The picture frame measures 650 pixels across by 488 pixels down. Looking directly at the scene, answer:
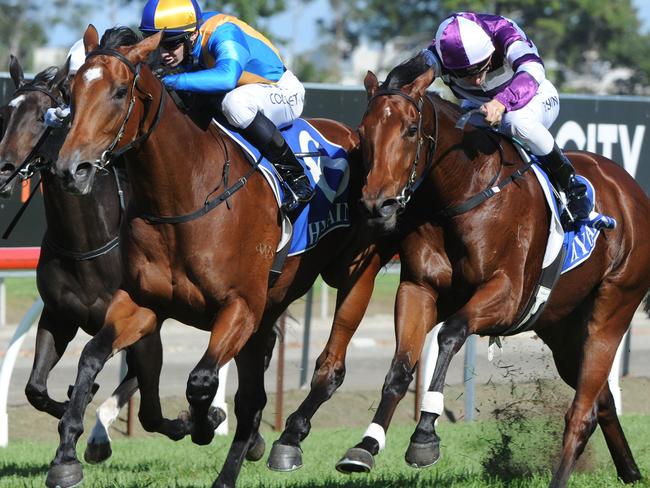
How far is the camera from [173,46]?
5504mm

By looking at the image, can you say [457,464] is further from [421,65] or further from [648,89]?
[648,89]

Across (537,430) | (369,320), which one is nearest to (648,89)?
(369,320)

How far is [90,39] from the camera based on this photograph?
16.7 feet

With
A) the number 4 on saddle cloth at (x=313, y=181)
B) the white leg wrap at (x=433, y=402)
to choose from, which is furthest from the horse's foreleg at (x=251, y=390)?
the white leg wrap at (x=433, y=402)

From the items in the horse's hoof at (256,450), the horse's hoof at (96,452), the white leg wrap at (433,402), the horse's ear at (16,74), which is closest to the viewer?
the white leg wrap at (433,402)

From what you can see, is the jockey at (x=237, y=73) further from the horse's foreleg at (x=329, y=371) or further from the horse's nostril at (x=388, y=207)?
the horse's nostril at (x=388, y=207)

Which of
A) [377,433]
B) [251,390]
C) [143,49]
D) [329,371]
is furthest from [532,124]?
[251,390]

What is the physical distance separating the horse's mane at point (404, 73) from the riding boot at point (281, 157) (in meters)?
0.69

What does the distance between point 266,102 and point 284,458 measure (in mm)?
1685

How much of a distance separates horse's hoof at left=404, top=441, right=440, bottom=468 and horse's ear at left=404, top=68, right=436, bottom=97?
1471mm

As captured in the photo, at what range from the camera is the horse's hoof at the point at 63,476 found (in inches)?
193

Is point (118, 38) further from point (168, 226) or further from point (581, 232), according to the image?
point (581, 232)

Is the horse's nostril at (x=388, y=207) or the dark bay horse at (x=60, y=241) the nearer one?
the horse's nostril at (x=388, y=207)

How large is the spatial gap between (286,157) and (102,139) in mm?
1247
